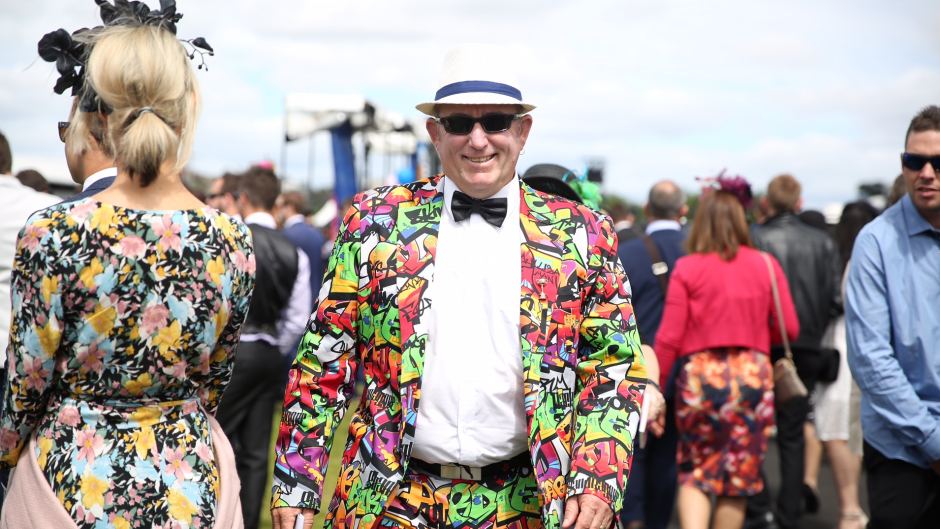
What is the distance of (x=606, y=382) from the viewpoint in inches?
125

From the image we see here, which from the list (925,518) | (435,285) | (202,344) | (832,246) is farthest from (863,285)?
(832,246)

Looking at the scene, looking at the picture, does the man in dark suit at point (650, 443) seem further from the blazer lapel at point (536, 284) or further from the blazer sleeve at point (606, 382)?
the blazer lapel at point (536, 284)

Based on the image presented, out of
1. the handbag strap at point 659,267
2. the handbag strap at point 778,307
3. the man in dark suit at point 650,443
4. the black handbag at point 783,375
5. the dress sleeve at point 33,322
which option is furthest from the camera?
the handbag strap at point 659,267

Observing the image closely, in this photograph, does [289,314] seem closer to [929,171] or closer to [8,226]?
[8,226]

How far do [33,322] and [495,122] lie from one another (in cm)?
137

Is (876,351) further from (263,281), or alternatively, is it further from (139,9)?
(263,281)

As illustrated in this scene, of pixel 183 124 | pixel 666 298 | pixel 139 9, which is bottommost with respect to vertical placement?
pixel 666 298

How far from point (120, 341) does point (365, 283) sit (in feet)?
2.26

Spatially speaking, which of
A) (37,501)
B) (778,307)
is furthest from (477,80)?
(778,307)

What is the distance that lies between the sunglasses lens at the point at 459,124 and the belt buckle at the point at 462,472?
0.96m

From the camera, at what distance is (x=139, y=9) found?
122 inches

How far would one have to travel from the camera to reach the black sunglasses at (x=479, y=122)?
322 centimetres

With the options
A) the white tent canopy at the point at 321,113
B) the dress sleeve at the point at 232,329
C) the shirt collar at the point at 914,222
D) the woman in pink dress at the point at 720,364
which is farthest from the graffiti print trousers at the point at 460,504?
the white tent canopy at the point at 321,113

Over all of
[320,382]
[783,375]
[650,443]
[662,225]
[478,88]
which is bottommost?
[650,443]
